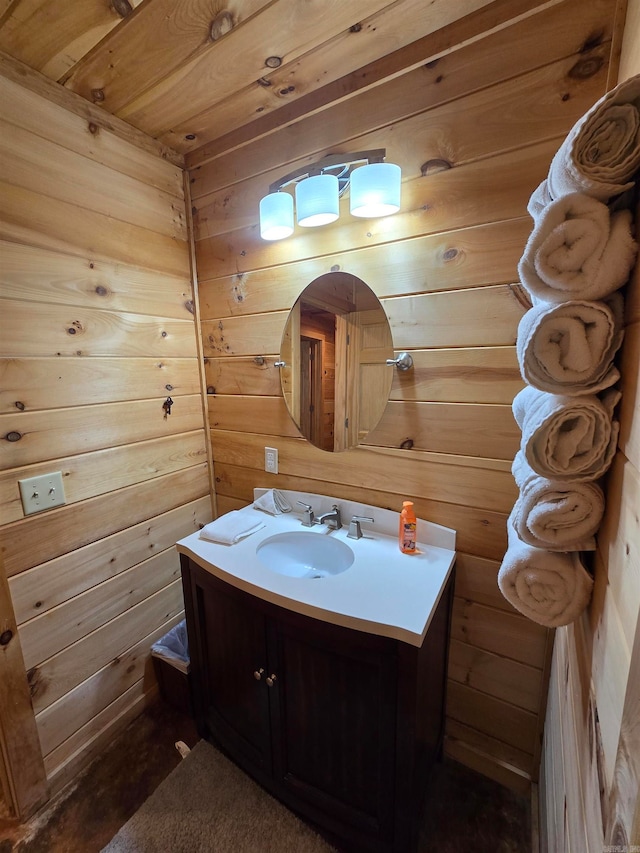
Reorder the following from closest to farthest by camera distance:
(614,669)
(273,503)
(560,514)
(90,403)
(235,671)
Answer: (614,669)
(560,514)
(235,671)
(90,403)
(273,503)

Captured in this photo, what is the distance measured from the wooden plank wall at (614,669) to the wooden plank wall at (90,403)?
1436 millimetres

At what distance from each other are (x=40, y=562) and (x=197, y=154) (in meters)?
1.66

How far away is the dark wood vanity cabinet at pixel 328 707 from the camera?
2.96 ft

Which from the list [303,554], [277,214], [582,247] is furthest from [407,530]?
[277,214]

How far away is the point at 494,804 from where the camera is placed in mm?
1187

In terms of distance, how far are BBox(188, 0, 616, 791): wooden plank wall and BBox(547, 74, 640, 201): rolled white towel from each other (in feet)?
1.87

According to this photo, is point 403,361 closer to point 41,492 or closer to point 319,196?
point 319,196

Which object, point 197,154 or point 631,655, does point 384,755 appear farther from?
point 197,154

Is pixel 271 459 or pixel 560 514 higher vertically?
pixel 560 514

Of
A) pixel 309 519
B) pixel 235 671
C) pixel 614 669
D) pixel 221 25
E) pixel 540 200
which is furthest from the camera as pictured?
pixel 309 519

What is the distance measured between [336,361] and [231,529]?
0.72 meters

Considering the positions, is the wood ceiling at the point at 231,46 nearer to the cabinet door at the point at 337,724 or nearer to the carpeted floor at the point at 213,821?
the cabinet door at the point at 337,724

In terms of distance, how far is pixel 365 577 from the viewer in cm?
104

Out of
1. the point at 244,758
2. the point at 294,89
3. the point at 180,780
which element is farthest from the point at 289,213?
the point at 180,780
